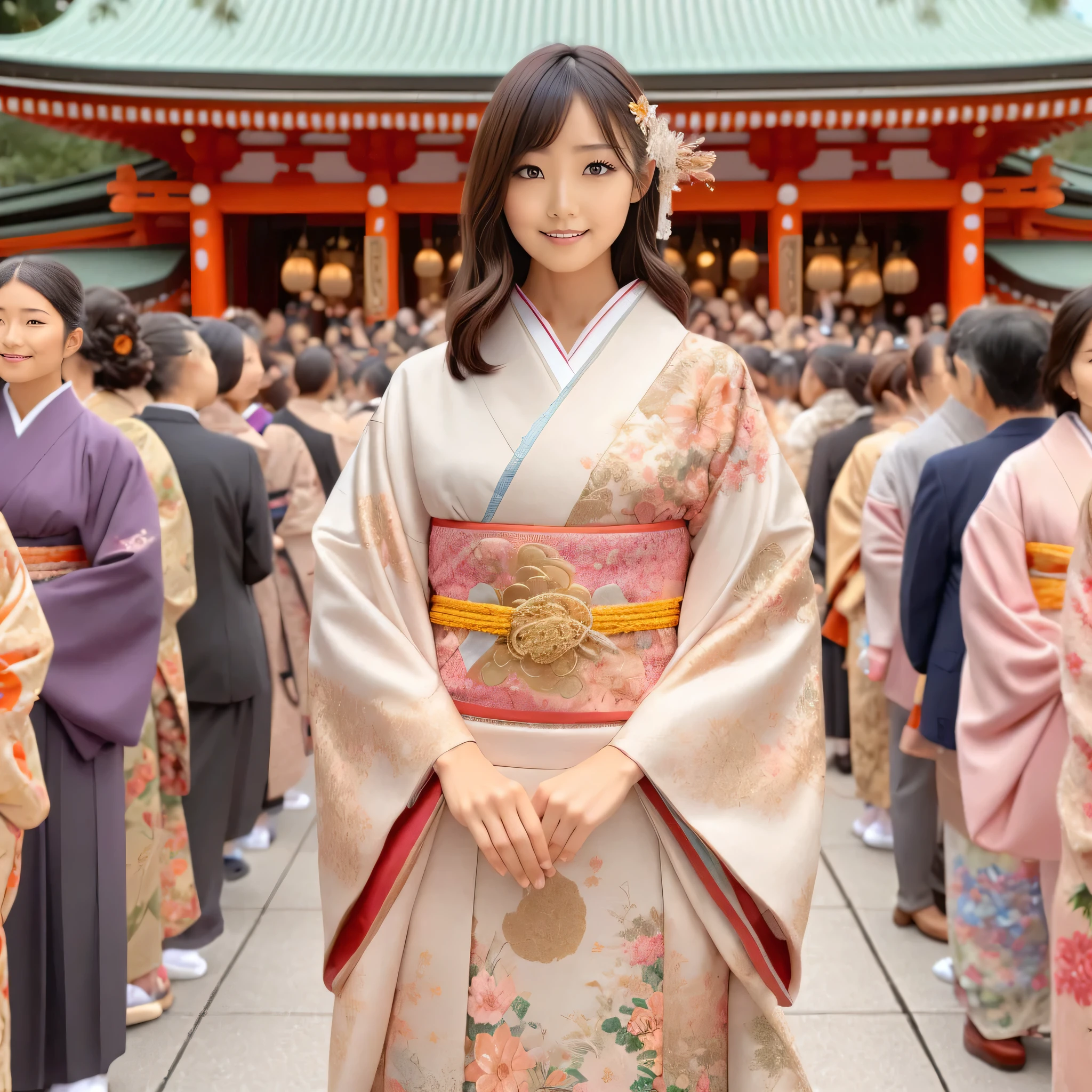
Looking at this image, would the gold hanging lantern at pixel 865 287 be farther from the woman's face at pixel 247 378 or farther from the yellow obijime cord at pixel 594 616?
the yellow obijime cord at pixel 594 616

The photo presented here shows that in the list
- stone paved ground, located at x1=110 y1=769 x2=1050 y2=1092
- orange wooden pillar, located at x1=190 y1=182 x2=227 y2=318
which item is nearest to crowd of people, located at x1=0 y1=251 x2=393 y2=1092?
stone paved ground, located at x1=110 y1=769 x2=1050 y2=1092

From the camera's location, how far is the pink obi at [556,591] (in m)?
1.83

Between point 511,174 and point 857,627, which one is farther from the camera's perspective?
point 857,627

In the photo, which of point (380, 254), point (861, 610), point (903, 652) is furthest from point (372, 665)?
point (380, 254)

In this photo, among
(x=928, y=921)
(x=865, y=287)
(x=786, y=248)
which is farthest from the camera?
(x=865, y=287)

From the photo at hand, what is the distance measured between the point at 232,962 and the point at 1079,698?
2785mm

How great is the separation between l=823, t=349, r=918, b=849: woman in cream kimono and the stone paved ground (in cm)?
41

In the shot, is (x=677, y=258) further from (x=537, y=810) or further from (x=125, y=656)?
(x=537, y=810)

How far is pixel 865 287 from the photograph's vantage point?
50.2 ft

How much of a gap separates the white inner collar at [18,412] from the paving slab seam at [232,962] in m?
1.71

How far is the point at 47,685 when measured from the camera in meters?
A: 2.82

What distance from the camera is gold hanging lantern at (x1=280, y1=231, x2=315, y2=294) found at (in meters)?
15.3

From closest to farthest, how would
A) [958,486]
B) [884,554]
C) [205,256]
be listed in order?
[958,486] < [884,554] < [205,256]

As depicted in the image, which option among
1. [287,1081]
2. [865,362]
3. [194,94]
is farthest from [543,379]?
[194,94]
